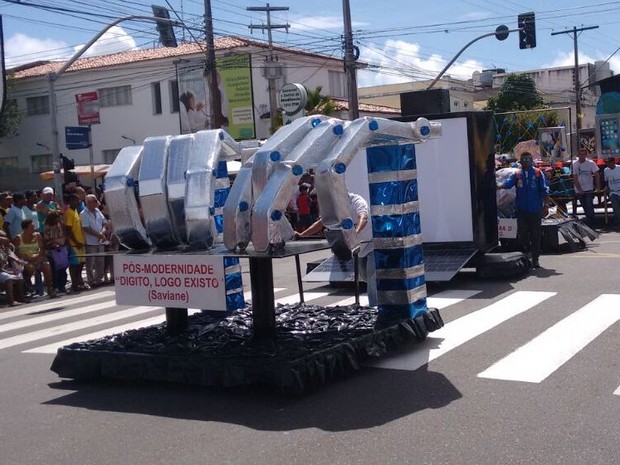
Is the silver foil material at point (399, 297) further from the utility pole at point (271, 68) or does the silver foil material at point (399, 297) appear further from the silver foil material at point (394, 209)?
the utility pole at point (271, 68)

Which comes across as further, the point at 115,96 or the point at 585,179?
the point at 115,96

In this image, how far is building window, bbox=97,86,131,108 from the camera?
44.5 meters

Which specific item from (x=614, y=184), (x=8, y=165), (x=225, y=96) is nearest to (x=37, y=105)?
A: (x=8, y=165)

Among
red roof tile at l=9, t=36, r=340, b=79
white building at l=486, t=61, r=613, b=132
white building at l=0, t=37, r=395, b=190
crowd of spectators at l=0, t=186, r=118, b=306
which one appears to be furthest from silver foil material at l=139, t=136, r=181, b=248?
white building at l=486, t=61, r=613, b=132

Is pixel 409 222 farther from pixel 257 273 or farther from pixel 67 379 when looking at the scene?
pixel 67 379

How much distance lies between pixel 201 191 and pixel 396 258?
2.26m

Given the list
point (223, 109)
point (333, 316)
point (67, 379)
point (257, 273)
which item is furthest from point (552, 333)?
point (223, 109)

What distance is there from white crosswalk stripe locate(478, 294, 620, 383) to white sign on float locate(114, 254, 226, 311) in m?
2.55

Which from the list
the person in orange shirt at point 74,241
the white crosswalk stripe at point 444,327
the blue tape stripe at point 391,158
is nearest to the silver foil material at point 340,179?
the blue tape stripe at point 391,158

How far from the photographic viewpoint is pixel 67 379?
855 centimetres

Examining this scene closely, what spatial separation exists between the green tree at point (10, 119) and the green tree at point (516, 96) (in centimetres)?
2972

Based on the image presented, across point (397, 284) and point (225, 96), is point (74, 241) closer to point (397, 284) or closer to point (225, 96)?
point (397, 284)

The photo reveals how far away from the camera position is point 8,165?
4912 cm

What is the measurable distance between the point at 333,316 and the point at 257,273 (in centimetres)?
135
